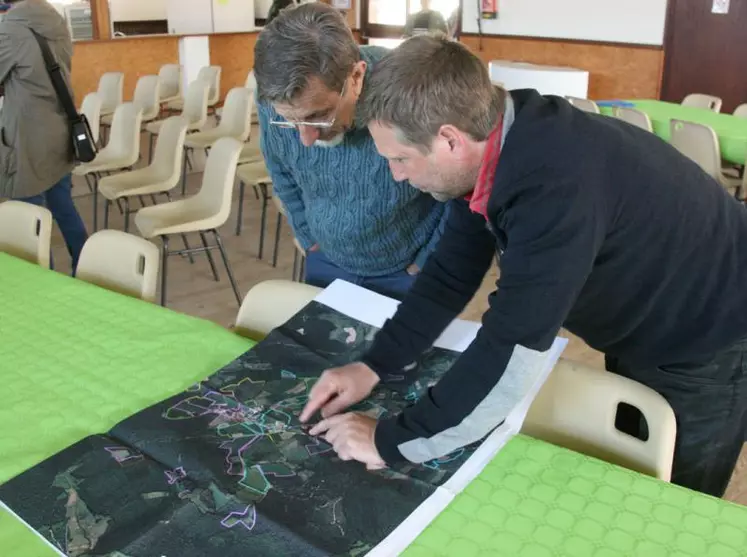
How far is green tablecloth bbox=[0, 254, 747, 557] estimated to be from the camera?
3.26 feet

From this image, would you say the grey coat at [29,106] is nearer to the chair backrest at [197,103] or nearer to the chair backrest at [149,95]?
the chair backrest at [197,103]

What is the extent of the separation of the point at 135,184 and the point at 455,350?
3.06 meters

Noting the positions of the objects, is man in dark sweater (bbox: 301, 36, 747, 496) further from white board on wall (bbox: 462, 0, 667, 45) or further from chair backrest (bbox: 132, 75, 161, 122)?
white board on wall (bbox: 462, 0, 667, 45)

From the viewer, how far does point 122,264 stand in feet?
6.89

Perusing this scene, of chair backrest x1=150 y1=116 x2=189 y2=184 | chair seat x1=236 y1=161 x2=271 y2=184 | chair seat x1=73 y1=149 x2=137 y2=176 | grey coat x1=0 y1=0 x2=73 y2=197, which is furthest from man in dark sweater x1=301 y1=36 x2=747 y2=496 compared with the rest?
chair seat x1=73 y1=149 x2=137 y2=176

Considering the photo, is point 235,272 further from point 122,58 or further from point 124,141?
point 122,58

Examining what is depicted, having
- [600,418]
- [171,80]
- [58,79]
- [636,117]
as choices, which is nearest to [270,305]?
[600,418]

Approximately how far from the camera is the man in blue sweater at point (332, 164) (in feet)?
4.52

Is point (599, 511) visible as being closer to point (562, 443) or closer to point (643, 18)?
point (562, 443)

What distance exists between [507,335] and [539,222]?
0.52ft

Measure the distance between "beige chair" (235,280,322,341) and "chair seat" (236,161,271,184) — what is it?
2.39 m

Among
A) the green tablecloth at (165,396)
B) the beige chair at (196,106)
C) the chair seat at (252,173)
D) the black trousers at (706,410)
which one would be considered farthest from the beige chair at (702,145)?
the beige chair at (196,106)

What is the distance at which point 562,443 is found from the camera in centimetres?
136

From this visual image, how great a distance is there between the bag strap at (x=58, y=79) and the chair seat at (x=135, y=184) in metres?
0.60
